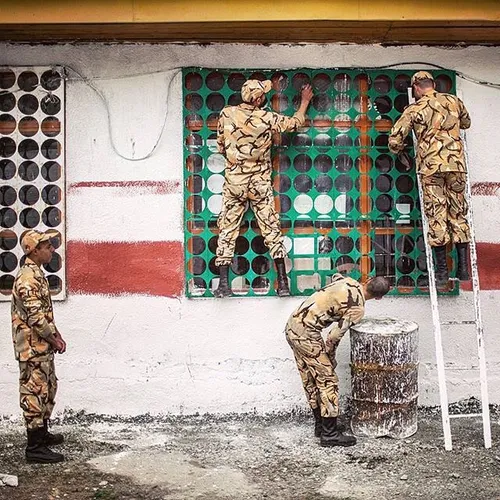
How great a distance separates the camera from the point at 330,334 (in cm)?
643

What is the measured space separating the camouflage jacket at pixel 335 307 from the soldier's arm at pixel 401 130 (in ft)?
4.16

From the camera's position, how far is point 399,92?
23.3 ft

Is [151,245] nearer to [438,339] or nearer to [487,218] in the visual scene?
[438,339]

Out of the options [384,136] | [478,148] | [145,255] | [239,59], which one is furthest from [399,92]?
[145,255]

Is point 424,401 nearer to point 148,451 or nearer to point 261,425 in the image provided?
point 261,425

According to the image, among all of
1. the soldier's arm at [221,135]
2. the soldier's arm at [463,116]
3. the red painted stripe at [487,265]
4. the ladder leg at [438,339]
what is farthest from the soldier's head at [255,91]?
the red painted stripe at [487,265]

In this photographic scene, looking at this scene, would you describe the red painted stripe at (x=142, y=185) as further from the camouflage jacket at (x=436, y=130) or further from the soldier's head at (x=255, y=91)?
the camouflage jacket at (x=436, y=130)

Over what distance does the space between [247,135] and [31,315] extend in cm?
236

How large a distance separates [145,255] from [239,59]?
6.46ft

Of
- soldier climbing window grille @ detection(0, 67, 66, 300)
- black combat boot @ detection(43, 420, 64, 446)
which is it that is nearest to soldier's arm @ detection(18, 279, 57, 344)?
black combat boot @ detection(43, 420, 64, 446)

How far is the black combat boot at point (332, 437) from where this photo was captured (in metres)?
6.38

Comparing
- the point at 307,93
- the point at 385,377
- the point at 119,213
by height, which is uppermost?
the point at 307,93

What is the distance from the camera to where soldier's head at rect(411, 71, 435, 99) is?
658 cm

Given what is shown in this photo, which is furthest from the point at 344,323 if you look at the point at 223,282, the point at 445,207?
the point at 445,207
